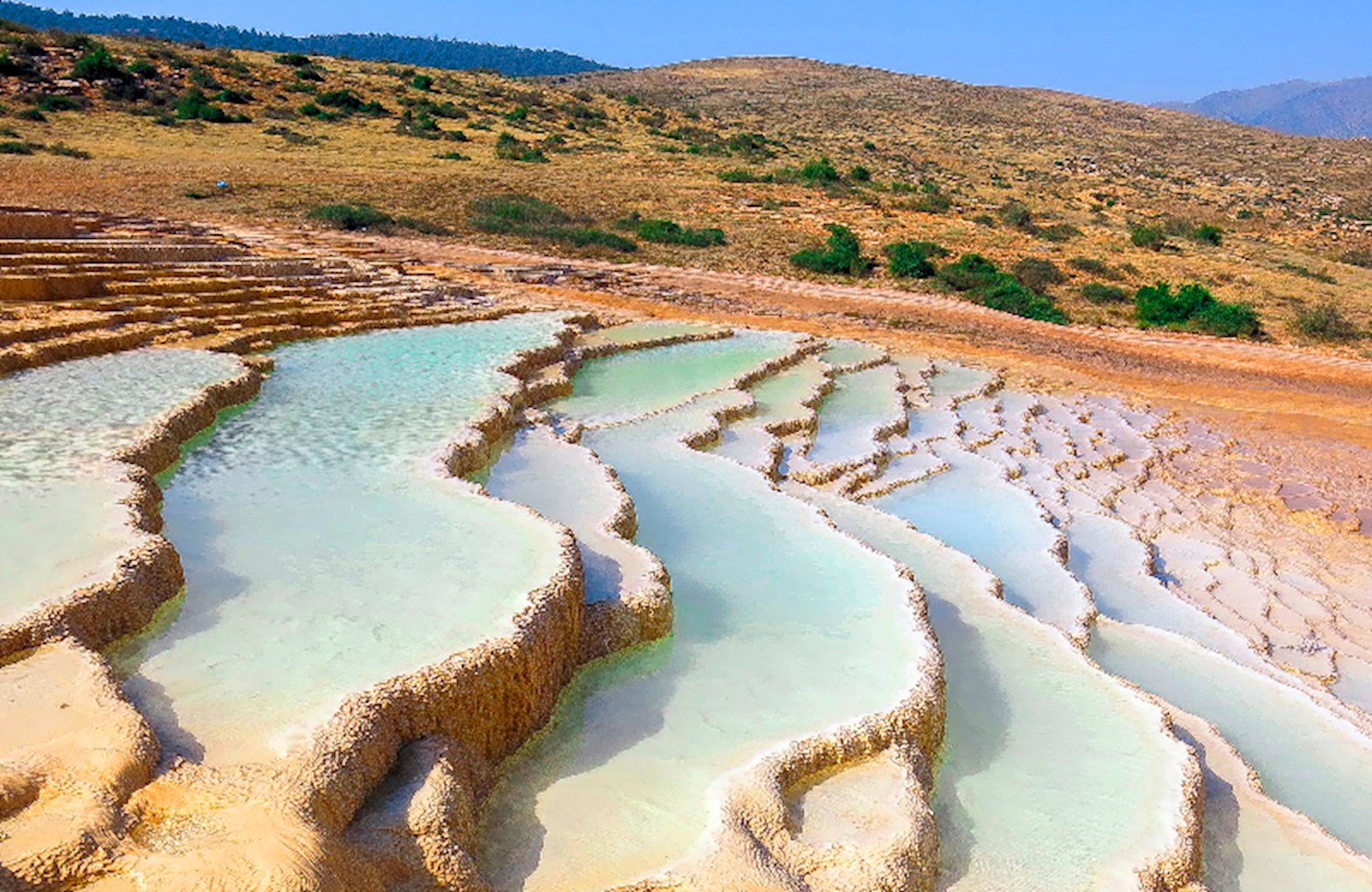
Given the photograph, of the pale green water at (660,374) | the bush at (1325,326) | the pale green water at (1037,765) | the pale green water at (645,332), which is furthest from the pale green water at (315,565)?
the bush at (1325,326)

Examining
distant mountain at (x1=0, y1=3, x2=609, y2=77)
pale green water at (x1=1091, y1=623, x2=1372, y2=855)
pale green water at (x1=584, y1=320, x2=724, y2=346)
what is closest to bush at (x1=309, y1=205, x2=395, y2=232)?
pale green water at (x1=584, y1=320, x2=724, y2=346)

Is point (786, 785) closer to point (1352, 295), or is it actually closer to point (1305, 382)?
point (1305, 382)

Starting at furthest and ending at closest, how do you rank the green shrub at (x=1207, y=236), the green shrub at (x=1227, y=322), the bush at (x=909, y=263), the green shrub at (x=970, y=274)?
the green shrub at (x=1207, y=236), the bush at (x=909, y=263), the green shrub at (x=970, y=274), the green shrub at (x=1227, y=322)

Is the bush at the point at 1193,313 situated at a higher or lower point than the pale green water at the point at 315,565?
lower

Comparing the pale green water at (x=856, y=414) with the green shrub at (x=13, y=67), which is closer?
the pale green water at (x=856, y=414)

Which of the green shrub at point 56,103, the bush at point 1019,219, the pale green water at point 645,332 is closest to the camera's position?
the pale green water at point 645,332

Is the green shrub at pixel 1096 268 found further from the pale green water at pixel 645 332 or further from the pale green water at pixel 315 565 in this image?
the pale green water at pixel 315 565

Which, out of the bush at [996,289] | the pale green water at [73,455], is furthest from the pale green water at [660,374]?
the bush at [996,289]
